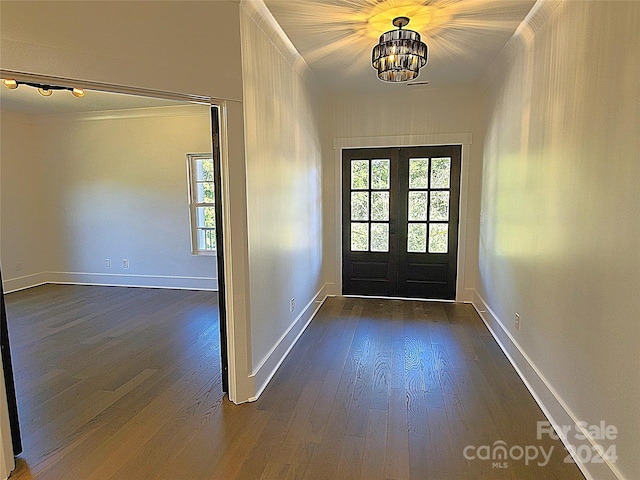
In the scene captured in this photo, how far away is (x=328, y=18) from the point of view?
2686mm

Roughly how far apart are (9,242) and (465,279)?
6463 millimetres

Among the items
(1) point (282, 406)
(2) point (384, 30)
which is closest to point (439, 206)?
(2) point (384, 30)

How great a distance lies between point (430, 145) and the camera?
15.4 ft

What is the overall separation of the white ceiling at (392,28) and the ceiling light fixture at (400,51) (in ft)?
0.44

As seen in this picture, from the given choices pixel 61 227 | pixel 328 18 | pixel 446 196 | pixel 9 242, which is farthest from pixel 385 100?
pixel 9 242

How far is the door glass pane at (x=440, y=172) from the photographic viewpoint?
4.71 metres

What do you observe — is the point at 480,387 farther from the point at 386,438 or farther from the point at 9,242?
the point at 9,242

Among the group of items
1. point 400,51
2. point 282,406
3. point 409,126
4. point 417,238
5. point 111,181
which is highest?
point 400,51

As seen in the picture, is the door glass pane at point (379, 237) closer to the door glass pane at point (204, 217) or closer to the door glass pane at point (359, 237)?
the door glass pane at point (359, 237)

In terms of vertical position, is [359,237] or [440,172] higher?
[440,172]

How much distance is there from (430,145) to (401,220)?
1.00 meters

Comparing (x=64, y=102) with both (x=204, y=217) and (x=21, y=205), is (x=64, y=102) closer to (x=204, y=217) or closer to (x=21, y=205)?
(x=21, y=205)

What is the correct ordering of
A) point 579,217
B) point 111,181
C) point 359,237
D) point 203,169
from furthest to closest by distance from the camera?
1. point 111,181
2. point 203,169
3. point 359,237
4. point 579,217

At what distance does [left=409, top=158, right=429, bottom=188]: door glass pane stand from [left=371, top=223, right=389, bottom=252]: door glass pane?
661 millimetres
